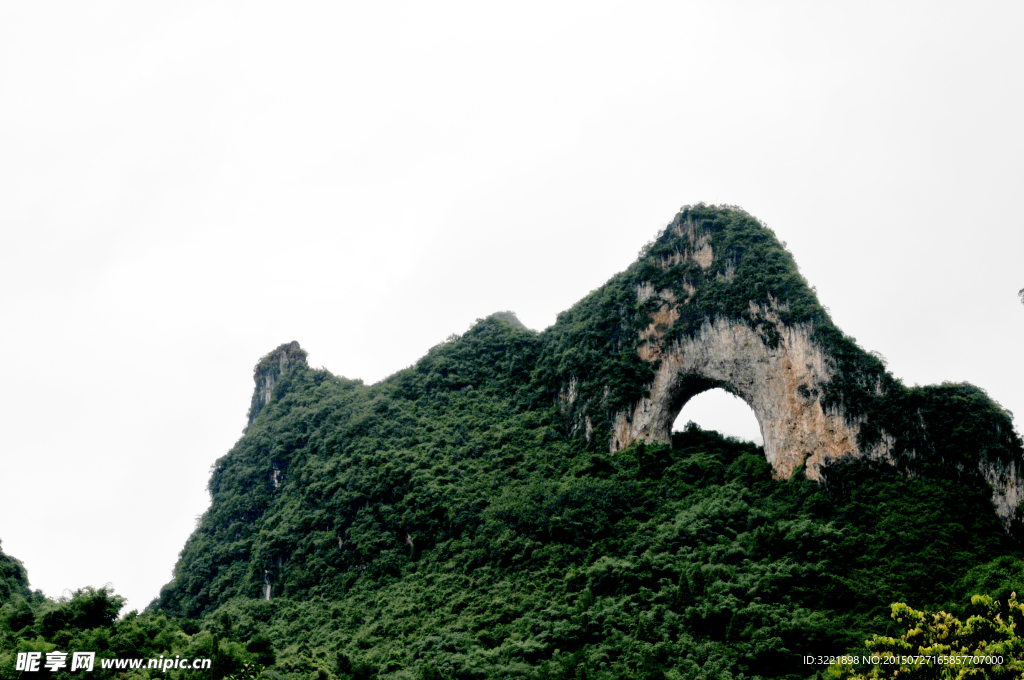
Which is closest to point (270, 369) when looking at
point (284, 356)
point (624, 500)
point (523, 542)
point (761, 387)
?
point (284, 356)

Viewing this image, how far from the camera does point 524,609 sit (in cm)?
2080

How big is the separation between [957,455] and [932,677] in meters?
11.4

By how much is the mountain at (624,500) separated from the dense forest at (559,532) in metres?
0.08

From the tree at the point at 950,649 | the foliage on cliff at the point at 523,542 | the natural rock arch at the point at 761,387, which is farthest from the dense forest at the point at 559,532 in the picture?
the tree at the point at 950,649

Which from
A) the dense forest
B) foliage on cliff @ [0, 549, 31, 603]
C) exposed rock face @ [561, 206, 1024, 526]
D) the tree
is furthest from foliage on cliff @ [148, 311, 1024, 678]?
foliage on cliff @ [0, 549, 31, 603]

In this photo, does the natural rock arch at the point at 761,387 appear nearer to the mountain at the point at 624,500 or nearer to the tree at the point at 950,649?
the mountain at the point at 624,500

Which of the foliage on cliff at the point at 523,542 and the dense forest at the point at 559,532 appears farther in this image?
the foliage on cliff at the point at 523,542

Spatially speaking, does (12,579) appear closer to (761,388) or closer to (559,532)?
(559,532)

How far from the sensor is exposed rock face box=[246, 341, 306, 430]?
127 feet

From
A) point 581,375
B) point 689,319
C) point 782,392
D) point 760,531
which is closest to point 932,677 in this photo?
point 760,531

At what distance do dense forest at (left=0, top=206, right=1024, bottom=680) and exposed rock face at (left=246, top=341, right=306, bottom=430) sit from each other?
2813 millimetres

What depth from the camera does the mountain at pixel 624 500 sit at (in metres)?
17.8

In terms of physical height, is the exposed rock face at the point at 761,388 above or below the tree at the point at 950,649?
above

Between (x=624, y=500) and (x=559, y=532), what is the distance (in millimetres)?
2392
